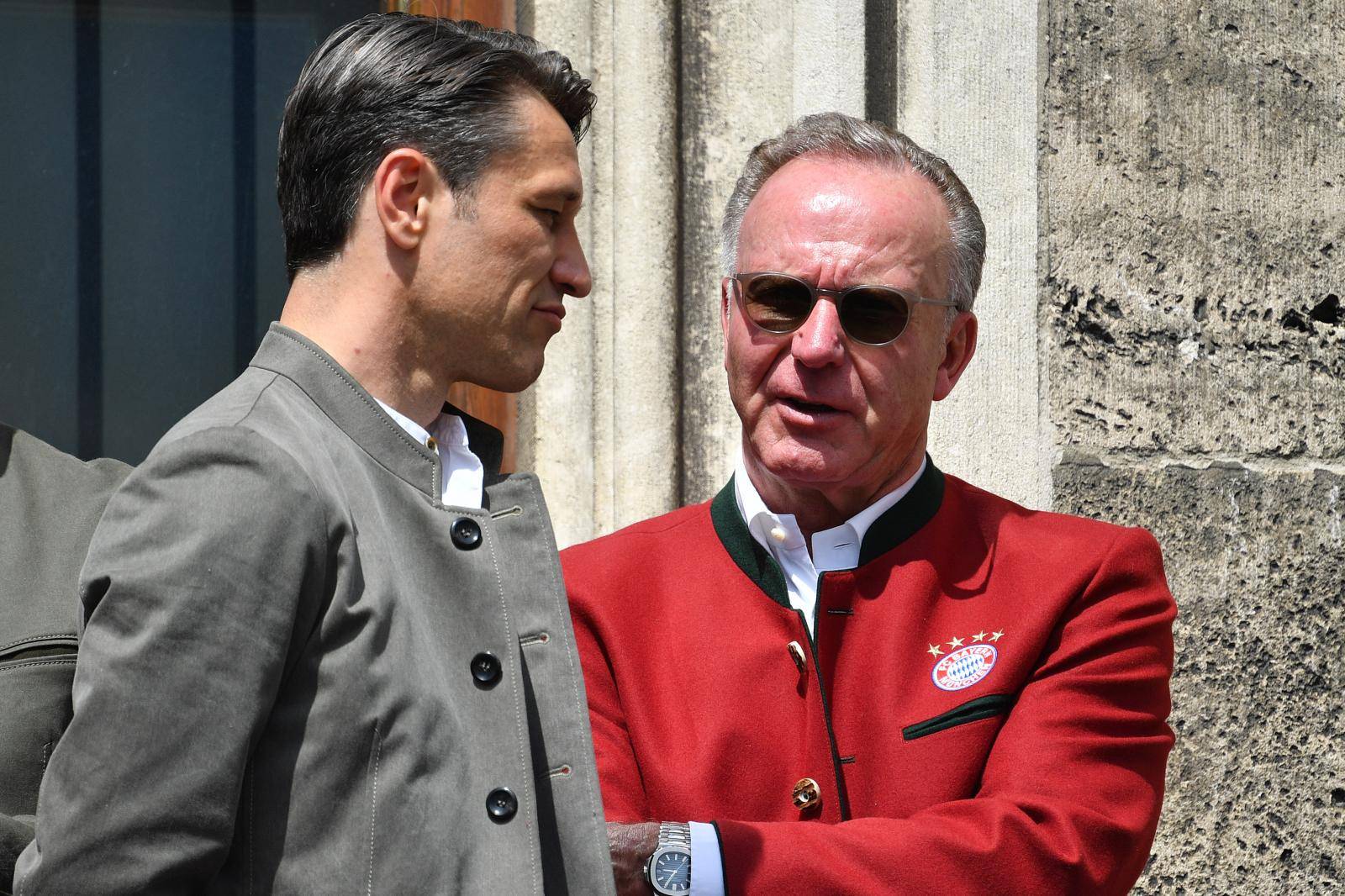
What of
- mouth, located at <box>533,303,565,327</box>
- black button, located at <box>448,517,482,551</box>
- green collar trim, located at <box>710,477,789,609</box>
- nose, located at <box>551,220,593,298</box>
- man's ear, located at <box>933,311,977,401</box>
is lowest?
green collar trim, located at <box>710,477,789,609</box>

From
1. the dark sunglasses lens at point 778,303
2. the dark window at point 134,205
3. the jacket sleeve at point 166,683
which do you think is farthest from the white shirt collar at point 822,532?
the dark window at point 134,205

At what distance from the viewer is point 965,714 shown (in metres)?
1.83

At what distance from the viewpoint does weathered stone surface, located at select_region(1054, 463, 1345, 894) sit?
261 cm

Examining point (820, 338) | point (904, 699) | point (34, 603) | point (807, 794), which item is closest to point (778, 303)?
point (820, 338)

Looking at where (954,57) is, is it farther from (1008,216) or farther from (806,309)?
(806,309)

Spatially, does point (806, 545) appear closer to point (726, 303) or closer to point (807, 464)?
point (807, 464)

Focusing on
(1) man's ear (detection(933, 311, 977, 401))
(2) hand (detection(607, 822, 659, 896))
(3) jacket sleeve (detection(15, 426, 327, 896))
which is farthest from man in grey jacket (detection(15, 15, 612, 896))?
(1) man's ear (detection(933, 311, 977, 401))

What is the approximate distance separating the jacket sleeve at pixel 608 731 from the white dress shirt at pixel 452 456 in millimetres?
413

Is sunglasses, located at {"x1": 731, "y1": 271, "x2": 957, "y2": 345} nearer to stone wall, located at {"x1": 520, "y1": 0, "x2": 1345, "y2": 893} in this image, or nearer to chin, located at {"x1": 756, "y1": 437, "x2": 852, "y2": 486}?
chin, located at {"x1": 756, "y1": 437, "x2": 852, "y2": 486}

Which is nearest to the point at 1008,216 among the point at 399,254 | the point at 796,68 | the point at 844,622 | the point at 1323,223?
the point at 796,68

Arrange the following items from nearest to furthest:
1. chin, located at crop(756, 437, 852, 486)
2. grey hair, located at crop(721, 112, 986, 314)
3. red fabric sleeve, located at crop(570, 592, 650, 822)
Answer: red fabric sleeve, located at crop(570, 592, 650, 822) → chin, located at crop(756, 437, 852, 486) → grey hair, located at crop(721, 112, 986, 314)

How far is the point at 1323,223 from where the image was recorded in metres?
2.80

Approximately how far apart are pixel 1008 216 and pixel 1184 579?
0.73m

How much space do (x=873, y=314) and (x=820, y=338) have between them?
0.29ft
